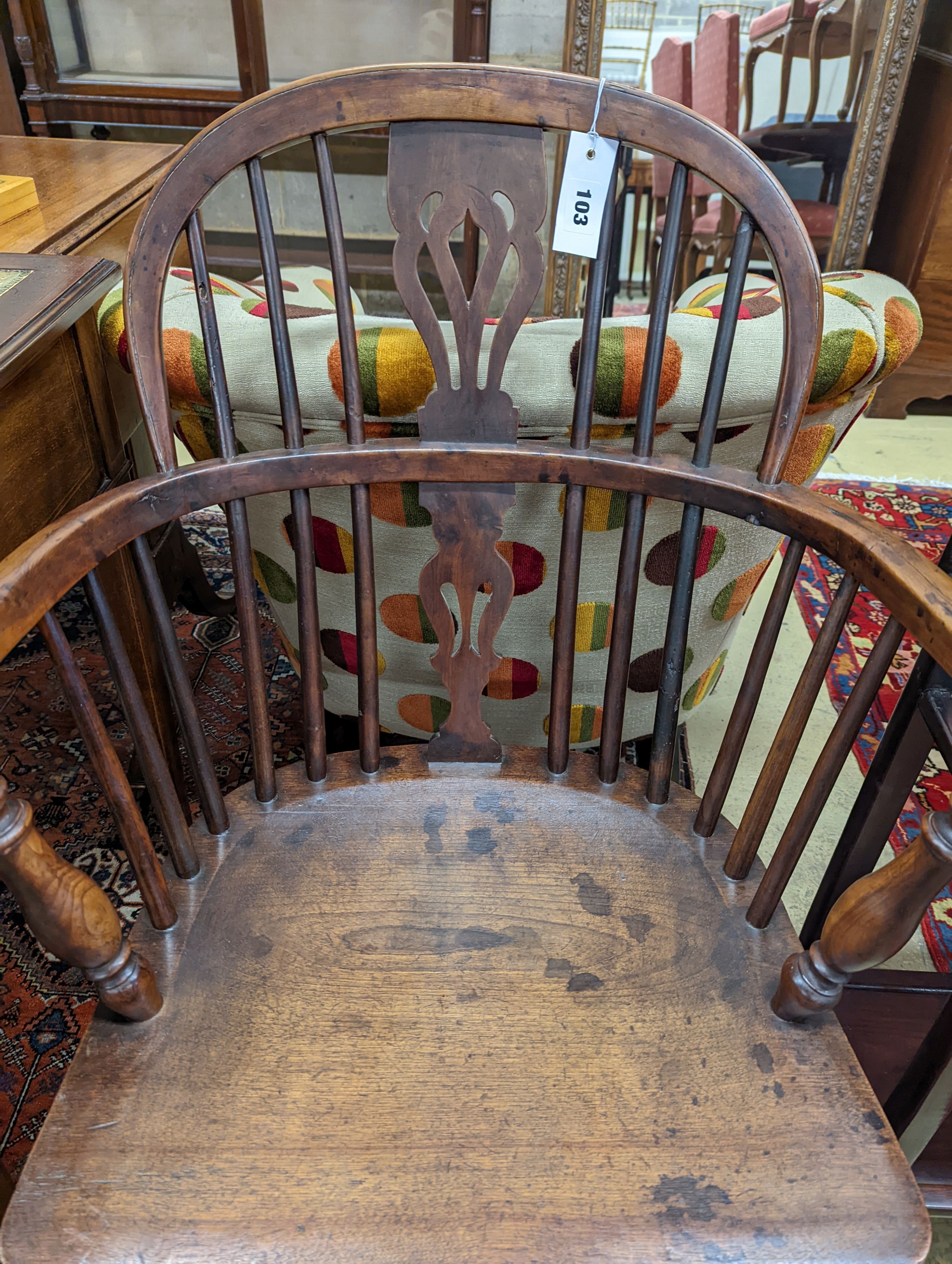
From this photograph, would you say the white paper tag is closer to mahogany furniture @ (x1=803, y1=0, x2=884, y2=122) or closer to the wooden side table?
the wooden side table

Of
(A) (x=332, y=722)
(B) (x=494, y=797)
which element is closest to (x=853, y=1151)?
(B) (x=494, y=797)

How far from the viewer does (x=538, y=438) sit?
0.87 metres

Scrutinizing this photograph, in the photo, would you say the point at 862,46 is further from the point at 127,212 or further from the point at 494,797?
the point at 494,797

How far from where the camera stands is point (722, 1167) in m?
0.54

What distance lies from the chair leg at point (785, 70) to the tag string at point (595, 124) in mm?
2615

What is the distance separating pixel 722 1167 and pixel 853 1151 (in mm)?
86

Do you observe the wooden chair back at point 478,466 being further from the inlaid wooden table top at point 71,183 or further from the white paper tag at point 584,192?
the inlaid wooden table top at point 71,183

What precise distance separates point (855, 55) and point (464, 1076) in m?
3.08

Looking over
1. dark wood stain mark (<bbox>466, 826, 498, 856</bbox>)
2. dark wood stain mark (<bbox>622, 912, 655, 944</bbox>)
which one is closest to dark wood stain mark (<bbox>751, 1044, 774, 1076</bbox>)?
dark wood stain mark (<bbox>622, 912, 655, 944</bbox>)

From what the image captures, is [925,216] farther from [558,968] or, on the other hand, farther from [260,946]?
[260,946]

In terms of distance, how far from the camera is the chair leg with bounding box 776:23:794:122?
2.72 m

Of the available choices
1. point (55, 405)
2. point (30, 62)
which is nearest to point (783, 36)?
point (30, 62)

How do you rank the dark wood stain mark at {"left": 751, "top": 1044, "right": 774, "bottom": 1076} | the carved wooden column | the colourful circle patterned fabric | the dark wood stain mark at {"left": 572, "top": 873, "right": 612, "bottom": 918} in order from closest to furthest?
1. the dark wood stain mark at {"left": 751, "top": 1044, "right": 774, "bottom": 1076}
2. the dark wood stain mark at {"left": 572, "top": 873, "right": 612, "bottom": 918}
3. the colourful circle patterned fabric
4. the carved wooden column

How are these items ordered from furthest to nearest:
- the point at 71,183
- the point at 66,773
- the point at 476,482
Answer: the point at 66,773 < the point at 71,183 < the point at 476,482
